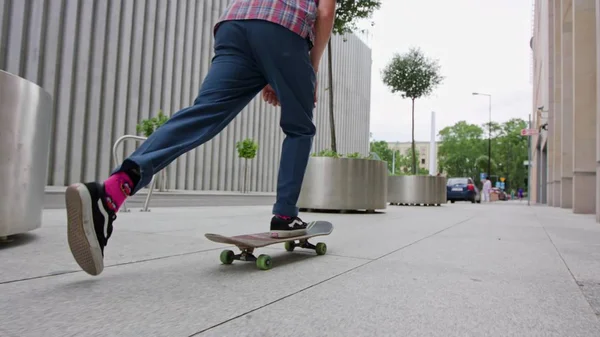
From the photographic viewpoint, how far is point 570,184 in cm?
1370

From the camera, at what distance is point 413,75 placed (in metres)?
19.3

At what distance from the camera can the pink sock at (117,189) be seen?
1.78 meters

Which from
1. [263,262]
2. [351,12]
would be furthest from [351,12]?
[263,262]

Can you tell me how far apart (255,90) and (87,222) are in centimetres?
120

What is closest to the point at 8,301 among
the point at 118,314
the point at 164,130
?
the point at 118,314

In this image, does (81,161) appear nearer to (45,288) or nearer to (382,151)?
(45,288)

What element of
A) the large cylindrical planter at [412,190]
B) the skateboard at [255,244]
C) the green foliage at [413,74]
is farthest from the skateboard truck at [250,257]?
the green foliage at [413,74]

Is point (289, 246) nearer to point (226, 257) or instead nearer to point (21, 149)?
point (226, 257)

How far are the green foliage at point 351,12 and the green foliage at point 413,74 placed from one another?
884 centimetres

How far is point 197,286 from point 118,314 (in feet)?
1.45

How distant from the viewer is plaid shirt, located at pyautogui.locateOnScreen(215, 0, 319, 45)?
2.24m

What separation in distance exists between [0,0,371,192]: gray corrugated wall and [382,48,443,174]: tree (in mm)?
6992

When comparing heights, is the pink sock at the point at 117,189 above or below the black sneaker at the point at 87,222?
above

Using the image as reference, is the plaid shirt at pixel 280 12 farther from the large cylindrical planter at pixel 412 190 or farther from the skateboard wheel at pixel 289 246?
the large cylindrical planter at pixel 412 190
